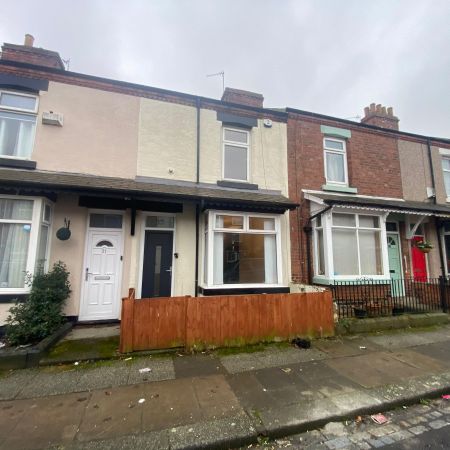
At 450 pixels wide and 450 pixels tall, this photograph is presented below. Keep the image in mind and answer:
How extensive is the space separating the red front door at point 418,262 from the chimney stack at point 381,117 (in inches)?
174

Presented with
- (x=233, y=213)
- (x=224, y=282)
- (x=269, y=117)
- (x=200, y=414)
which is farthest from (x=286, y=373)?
(x=269, y=117)

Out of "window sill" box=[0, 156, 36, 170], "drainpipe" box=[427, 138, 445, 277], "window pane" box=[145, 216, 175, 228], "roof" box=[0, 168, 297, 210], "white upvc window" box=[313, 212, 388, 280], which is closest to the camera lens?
"roof" box=[0, 168, 297, 210]

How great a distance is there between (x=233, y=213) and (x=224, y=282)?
73.0 inches

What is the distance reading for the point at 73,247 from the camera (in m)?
6.46

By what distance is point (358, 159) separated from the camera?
9.48m

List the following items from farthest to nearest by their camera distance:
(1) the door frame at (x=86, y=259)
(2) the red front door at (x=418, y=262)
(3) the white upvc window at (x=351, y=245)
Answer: (2) the red front door at (x=418, y=262) < (3) the white upvc window at (x=351, y=245) < (1) the door frame at (x=86, y=259)

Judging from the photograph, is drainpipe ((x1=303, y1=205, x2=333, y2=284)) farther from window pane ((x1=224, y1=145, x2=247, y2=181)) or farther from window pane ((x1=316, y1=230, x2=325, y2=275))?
window pane ((x1=224, y1=145, x2=247, y2=181))

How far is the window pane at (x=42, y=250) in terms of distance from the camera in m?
5.89

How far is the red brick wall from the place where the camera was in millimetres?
8242

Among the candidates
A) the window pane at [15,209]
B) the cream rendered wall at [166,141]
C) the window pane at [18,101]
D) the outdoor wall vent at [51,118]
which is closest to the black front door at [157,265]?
the cream rendered wall at [166,141]

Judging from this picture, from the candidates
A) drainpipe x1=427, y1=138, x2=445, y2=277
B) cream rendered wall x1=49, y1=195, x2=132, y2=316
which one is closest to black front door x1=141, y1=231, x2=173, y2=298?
cream rendered wall x1=49, y1=195, x2=132, y2=316

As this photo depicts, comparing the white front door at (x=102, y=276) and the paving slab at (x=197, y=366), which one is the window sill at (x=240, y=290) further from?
the white front door at (x=102, y=276)

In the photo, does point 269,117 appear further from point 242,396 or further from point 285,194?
point 242,396

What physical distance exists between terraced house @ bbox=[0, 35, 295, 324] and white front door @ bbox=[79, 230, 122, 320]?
0.02 metres
